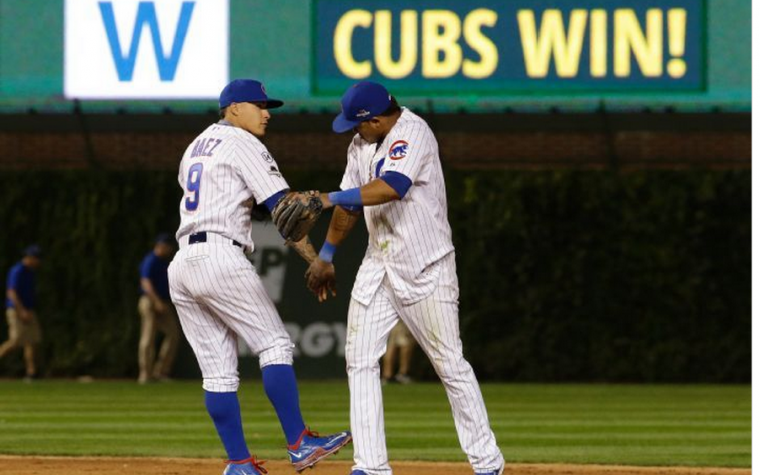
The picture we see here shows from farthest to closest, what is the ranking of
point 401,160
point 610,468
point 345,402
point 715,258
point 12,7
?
point 12,7
point 715,258
point 345,402
point 610,468
point 401,160

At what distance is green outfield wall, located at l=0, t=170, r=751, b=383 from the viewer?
21531mm

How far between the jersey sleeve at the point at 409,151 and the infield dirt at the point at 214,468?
2.49m

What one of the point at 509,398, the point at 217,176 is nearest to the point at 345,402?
the point at 509,398

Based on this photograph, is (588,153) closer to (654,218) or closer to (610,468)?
(654,218)

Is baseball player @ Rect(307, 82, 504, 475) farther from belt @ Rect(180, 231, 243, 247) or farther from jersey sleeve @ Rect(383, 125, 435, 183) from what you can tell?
belt @ Rect(180, 231, 243, 247)

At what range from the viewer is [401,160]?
8008 mm

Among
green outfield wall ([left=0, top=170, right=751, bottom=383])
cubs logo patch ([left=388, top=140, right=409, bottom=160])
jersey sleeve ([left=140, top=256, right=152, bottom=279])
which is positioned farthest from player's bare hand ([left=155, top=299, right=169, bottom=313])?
cubs logo patch ([left=388, top=140, right=409, bottom=160])

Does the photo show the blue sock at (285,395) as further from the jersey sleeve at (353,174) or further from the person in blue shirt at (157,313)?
the person in blue shirt at (157,313)

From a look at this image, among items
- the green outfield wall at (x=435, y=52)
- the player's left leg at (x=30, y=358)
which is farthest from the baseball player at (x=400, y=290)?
the player's left leg at (x=30, y=358)

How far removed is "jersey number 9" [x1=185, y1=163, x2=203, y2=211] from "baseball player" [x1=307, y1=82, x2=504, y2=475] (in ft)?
2.02

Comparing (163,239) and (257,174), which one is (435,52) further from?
(257,174)

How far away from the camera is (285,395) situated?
8.33 m

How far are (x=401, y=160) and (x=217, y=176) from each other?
922 mm

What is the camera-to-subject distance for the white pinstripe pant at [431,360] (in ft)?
26.7
